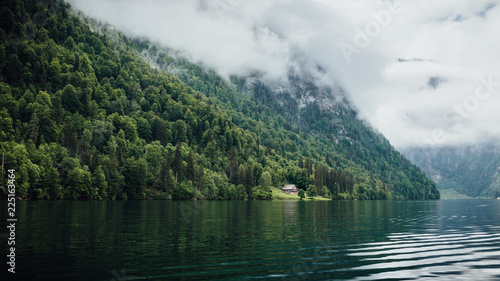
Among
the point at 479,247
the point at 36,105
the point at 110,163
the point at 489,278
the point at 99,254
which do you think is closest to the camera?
the point at 489,278

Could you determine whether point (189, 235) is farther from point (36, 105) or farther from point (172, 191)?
point (36, 105)

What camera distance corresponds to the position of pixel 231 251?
3309 cm

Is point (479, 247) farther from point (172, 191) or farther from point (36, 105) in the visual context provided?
point (36, 105)

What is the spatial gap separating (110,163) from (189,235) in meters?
138

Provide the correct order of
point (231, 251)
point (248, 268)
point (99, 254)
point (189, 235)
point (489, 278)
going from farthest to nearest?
1. point (189, 235)
2. point (231, 251)
3. point (99, 254)
4. point (248, 268)
5. point (489, 278)

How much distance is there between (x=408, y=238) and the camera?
4509cm

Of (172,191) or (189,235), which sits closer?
(189,235)

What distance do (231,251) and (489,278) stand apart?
19530 millimetres

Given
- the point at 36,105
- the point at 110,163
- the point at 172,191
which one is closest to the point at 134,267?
the point at 110,163

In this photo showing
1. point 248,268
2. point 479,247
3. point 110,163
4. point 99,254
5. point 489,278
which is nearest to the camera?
point 489,278

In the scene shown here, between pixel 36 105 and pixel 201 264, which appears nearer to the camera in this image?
pixel 201 264

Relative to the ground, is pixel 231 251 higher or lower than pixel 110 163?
lower

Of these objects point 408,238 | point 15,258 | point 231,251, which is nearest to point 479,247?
point 408,238

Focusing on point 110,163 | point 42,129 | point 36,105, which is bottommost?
point 110,163
